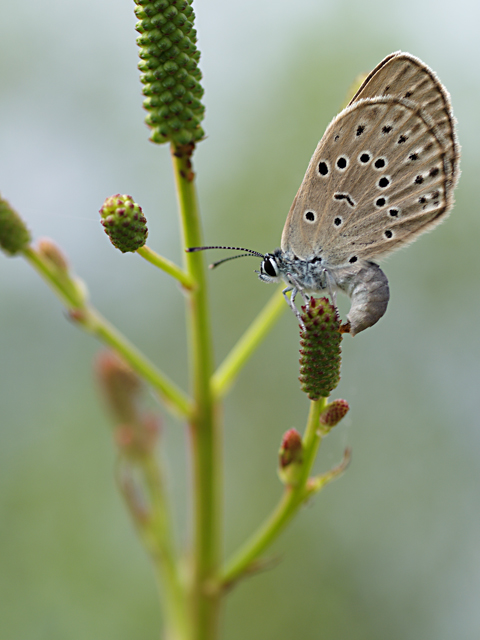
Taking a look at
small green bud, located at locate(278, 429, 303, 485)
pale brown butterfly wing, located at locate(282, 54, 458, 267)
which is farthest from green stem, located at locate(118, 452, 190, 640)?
pale brown butterfly wing, located at locate(282, 54, 458, 267)

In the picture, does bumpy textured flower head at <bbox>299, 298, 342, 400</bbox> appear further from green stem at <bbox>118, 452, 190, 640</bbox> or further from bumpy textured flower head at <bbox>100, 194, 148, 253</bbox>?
green stem at <bbox>118, 452, 190, 640</bbox>

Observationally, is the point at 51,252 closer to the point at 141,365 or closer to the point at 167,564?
the point at 141,365

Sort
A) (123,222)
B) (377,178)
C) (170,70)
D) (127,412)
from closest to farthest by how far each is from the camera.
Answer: (123,222), (170,70), (377,178), (127,412)

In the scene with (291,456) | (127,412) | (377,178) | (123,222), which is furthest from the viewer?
(127,412)

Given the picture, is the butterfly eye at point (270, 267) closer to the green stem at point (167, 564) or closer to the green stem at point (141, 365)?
the green stem at point (141, 365)

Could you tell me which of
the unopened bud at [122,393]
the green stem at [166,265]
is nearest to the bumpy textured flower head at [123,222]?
the green stem at [166,265]

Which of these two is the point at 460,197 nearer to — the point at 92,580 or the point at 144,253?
the point at 92,580

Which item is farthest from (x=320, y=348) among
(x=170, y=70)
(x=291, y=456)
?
(x=170, y=70)
